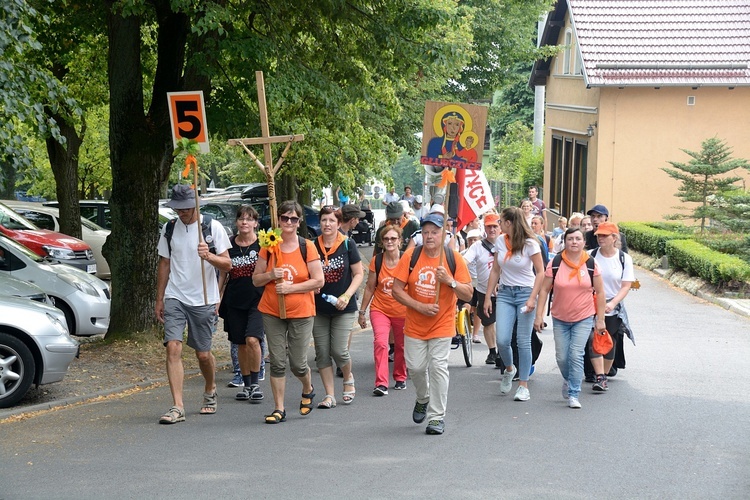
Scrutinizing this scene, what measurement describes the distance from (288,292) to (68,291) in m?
5.42

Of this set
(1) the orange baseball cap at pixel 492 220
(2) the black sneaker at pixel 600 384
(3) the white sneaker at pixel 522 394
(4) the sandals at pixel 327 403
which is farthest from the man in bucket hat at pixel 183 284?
(2) the black sneaker at pixel 600 384

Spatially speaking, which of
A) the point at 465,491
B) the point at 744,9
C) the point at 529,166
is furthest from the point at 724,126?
the point at 465,491

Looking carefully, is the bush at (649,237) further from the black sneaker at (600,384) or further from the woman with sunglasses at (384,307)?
the woman with sunglasses at (384,307)

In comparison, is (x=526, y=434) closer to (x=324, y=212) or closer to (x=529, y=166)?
(x=324, y=212)

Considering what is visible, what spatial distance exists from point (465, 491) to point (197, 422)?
2991 mm

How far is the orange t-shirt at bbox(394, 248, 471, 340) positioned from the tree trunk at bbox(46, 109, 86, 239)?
1424cm

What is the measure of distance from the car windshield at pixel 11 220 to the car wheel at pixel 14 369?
33.7ft

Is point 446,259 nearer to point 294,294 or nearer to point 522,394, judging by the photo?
point 294,294

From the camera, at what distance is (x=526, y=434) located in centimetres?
850

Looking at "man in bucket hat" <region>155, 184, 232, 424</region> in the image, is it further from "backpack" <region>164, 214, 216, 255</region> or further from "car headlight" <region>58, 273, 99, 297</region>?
"car headlight" <region>58, 273, 99, 297</region>

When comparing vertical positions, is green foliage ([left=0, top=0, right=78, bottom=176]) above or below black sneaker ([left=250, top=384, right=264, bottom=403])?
above

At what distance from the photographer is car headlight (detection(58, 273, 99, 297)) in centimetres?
1320

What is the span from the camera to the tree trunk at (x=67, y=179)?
2138 centimetres

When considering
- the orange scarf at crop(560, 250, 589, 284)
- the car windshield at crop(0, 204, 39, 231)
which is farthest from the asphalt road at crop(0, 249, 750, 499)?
the car windshield at crop(0, 204, 39, 231)
